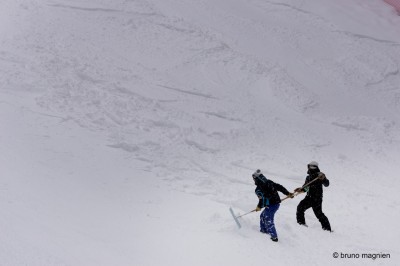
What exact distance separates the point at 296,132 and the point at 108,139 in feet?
19.4

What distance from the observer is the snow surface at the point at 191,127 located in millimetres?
7957

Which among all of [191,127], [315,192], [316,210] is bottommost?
[191,127]

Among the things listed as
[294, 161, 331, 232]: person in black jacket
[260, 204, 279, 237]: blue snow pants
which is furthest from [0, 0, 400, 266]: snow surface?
[294, 161, 331, 232]: person in black jacket

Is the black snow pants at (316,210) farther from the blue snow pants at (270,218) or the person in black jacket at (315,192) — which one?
the blue snow pants at (270,218)

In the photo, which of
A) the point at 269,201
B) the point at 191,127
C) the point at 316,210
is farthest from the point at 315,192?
the point at 191,127

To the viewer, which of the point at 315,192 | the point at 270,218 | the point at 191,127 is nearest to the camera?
the point at 270,218

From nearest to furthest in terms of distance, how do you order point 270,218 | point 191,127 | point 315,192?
point 270,218 → point 315,192 → point 191,127

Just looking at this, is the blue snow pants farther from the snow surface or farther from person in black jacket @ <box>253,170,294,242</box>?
the snow surface

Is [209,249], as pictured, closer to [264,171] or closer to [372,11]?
[264,171]

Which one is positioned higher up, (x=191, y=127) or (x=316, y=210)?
(x=316, y=210)

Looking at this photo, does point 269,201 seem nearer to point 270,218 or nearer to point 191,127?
point 270,218

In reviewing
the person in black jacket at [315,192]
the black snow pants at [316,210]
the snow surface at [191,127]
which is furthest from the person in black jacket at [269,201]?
the black snow pants at [316,210]

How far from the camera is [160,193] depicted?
10.3m

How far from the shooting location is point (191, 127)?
44.9 ft
